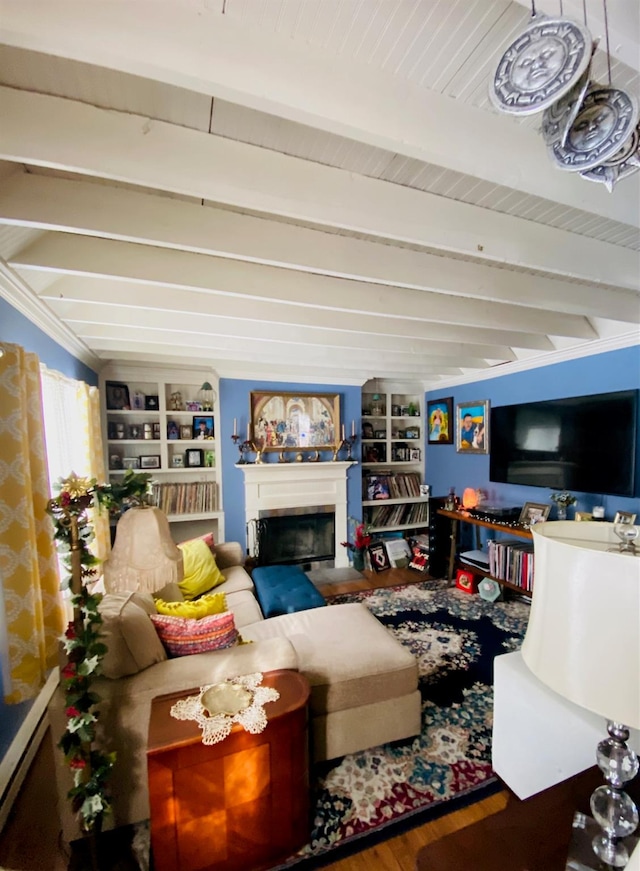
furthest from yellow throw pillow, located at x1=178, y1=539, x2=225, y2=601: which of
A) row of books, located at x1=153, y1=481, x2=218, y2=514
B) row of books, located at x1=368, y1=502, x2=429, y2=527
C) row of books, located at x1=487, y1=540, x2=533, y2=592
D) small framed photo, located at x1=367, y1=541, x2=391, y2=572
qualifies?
row of books, located at x1=487, y1=540, x2=533, y2=592

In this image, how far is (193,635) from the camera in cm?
154

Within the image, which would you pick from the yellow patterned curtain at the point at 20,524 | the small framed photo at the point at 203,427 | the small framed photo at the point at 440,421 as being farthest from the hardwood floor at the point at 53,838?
the small framed photo at the point at 440,421

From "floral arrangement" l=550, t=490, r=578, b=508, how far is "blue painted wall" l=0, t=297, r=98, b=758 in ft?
12.3

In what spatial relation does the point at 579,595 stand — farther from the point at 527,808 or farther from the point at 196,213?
the point at 196,213

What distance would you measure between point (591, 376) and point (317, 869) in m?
3.38

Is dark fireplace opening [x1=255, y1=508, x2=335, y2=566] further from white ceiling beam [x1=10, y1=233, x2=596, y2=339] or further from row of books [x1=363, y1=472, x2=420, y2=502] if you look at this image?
white ceiling beam [x1=10, y1=233, x2=596, y2=339]

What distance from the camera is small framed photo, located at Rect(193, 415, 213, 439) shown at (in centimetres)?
370

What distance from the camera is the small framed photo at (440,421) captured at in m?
4.23

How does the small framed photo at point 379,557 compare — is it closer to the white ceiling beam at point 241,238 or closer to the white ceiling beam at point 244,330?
the white ceiling beam at point 244,330

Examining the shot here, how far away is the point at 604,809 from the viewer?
75cm

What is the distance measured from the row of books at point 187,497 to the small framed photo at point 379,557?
1935 millimetres

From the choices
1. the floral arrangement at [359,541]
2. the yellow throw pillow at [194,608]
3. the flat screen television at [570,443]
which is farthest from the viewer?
the floral arrangement at [359,541]

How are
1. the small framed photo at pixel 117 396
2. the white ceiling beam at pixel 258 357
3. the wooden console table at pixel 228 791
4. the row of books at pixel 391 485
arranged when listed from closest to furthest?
the wooden console table at pixel 228 791
the white ceiling beam at pixel 258 357
the small framed photo at pixel 117 396
the row of books at pixel 391 485

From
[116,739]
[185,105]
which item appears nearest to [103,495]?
[116,739]
